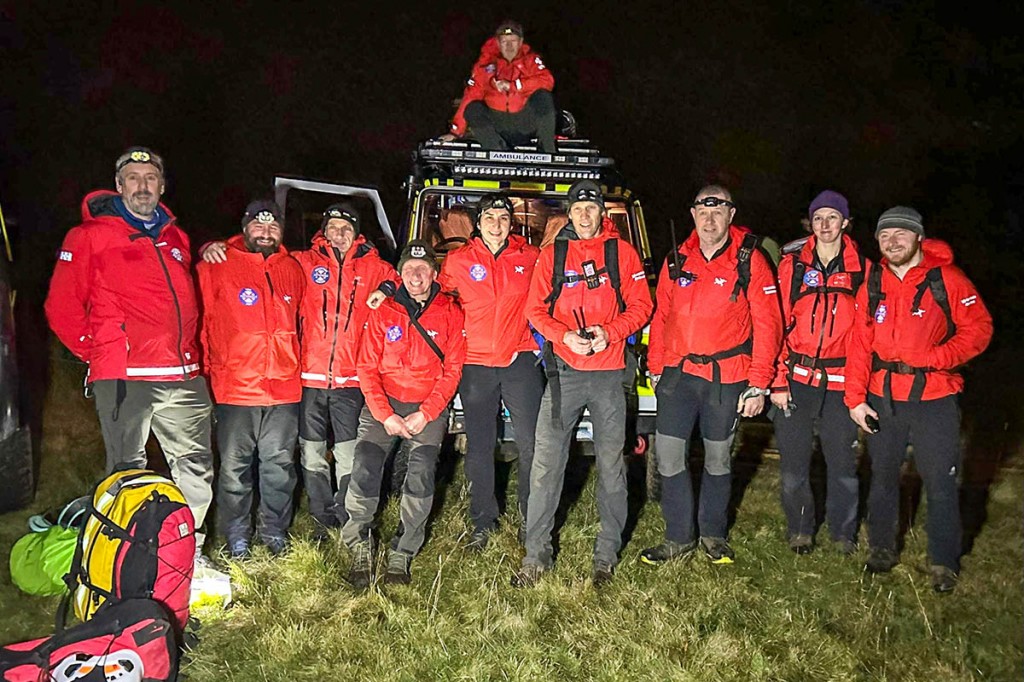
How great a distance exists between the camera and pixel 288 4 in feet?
65.6

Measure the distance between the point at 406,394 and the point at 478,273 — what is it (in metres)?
0.84

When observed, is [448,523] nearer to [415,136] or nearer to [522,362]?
[522,362]

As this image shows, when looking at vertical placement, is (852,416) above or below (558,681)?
above

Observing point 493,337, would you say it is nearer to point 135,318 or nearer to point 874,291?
point 135,318

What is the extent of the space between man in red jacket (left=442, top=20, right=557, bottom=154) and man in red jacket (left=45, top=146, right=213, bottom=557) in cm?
316

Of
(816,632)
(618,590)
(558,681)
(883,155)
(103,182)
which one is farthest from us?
(883,155)

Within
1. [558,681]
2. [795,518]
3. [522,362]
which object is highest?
[522,362]

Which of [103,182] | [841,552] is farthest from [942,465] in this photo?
[103,182]

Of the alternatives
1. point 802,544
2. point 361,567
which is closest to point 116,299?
point 361,567

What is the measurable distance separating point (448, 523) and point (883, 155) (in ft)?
58.3

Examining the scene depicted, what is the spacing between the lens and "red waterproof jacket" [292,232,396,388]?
15.2ft

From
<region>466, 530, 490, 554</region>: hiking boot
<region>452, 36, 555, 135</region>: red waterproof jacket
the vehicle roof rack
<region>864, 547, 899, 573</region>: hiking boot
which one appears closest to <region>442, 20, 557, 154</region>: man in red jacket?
<region>452, 36, 555, 135</region>: red waterproof jacket

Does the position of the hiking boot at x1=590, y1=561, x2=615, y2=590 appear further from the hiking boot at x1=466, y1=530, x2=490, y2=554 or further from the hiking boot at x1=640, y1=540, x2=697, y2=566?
the hiking boot at x1=466, y1=530, x2=490, y2=554

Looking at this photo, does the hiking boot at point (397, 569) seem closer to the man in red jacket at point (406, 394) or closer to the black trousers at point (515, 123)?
the man in red jacket at point (406, 394)
